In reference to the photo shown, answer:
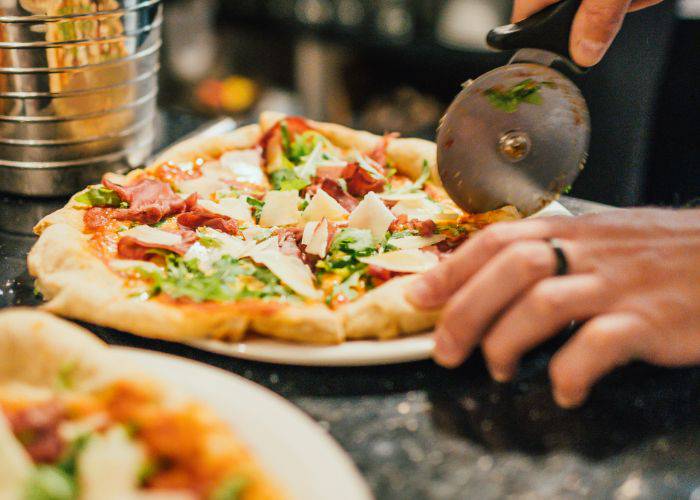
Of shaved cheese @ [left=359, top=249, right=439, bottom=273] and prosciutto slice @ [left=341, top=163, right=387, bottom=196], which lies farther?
prosciutto slice @ [left=341, top=163, right=387, bottom=196]

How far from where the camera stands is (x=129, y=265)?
148cm

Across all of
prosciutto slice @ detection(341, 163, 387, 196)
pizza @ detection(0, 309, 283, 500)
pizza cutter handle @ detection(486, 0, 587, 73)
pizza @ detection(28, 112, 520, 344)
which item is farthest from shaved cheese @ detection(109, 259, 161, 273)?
pizza cutter handle @ detection(486, 0, 587, 73)

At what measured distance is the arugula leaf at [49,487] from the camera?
872 millimetres

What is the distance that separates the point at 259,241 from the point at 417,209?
44 centimetres

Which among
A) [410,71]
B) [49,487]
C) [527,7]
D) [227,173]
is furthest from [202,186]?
[410,71]

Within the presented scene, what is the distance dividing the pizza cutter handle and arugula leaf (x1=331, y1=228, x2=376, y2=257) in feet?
1.73

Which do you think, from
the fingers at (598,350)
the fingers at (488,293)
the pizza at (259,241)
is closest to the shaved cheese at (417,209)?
the pizza at (259,241)

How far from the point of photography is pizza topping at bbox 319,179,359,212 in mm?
1842

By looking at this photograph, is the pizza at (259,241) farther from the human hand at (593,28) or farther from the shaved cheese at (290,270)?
the human hand at (593,28)

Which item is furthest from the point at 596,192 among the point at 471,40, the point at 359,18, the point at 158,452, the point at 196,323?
the point at 158,452

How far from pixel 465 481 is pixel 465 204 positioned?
2.79ft

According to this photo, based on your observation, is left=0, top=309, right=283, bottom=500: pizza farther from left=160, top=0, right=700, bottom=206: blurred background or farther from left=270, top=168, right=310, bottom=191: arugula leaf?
left=160, top=0, right=700, bottom=206: blurred background

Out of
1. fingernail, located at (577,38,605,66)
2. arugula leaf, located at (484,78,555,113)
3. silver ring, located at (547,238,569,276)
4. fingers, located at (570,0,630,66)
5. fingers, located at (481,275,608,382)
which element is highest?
fingers, located at (570,0,630,66)

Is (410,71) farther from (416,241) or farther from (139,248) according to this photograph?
(139,248)
